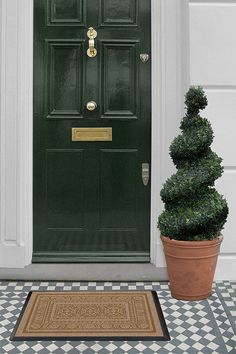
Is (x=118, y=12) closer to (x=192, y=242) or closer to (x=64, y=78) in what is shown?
(x=64, y=78)

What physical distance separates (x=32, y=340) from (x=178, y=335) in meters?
0.87

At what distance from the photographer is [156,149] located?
4.21 metres

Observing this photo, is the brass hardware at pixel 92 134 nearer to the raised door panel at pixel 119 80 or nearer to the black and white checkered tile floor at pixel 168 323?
the raised door panel at pixel 119 80

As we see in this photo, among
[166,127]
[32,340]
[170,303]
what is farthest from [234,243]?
[32,340]

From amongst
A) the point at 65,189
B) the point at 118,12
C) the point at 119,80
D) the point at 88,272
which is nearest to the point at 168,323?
the point at 88,272

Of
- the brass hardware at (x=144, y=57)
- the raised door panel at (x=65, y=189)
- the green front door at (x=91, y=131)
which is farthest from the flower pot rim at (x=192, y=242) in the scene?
the brass hardware at (x=144, y=57)

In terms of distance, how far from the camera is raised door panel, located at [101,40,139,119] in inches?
169

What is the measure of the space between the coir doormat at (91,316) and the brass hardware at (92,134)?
1285 millimetres

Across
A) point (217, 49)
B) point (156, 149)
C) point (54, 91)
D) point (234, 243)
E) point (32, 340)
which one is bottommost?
point (32, 340)

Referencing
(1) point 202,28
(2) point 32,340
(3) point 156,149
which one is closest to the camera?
(2) point 32,340

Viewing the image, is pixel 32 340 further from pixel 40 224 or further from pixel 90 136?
pixel 90 136

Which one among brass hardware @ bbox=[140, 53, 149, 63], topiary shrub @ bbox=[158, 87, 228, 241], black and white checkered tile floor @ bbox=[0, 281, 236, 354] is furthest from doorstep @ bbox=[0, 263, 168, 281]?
brass hardware @ bbox=[140, 53, 149, 63]

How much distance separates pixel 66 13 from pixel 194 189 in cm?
192

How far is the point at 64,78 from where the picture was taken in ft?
14.1
